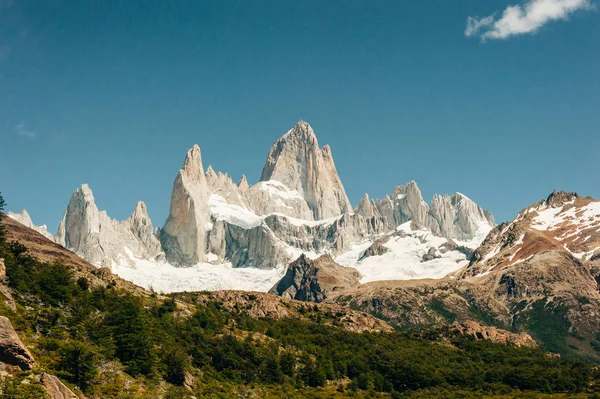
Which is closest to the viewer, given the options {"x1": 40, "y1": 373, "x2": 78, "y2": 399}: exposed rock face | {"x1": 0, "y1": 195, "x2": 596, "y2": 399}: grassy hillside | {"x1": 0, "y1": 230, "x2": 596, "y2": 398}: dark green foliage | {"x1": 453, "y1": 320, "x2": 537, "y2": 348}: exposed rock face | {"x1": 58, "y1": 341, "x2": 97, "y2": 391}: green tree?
{"x1": 40, "y1": 373, "x2": 78, "y2": 399}: exposed rock face

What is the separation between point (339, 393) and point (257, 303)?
57.3 metres

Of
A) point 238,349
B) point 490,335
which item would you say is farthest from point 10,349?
point 490,335

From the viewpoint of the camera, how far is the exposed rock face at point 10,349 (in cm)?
5434

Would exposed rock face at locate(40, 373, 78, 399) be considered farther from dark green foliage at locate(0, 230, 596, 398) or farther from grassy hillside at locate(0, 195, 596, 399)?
dark green foliage at locate(0, 230, 596, 398)

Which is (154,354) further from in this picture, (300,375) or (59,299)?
(300,375)

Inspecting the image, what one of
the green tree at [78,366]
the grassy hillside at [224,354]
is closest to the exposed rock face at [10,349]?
the grassy hillside at [224,354]

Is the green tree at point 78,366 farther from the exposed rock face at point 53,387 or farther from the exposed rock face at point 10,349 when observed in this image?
the exposed rock face at point 53,387

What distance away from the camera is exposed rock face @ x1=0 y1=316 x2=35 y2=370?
5434cm

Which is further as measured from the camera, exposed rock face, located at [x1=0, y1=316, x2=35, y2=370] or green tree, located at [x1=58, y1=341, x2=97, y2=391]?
green tree, located at [x1=58, y1=341, x2=97, y2=391]

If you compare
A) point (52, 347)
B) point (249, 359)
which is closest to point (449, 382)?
point (249, 359)

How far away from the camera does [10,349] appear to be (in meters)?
54.9

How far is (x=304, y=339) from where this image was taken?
140625 millimetres

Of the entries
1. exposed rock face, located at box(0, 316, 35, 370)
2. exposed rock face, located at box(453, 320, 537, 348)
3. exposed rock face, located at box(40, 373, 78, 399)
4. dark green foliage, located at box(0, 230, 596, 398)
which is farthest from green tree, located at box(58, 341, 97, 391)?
exposed rock face, located at box(453, 320, 537, 348)

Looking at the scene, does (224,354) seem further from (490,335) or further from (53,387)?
(490,335)
